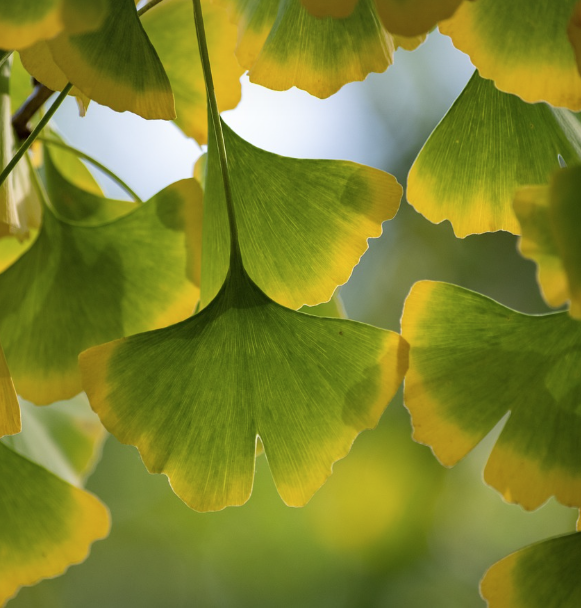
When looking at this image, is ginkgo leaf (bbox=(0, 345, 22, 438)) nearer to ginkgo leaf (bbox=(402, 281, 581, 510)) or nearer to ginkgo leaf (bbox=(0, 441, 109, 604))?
ginkgo leaf (bbox=(0, 441, 109, 604))

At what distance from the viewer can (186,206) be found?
543 mm

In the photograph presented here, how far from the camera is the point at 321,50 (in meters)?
0.41

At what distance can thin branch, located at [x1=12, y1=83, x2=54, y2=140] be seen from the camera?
2.00ft

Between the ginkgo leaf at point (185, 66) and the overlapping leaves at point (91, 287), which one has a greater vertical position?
the ginkgo leaf at point (185, 66)

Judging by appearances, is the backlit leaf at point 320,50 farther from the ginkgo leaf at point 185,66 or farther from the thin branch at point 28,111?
the thin branch at point 28,111

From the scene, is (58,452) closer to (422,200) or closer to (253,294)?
(253,294)

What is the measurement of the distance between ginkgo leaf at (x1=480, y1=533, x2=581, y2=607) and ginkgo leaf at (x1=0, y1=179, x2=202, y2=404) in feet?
1.00

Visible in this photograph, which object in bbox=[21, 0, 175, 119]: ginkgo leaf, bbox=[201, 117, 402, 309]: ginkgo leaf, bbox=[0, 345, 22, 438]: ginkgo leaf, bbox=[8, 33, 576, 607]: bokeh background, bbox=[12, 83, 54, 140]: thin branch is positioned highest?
bbox=[21, 0, 175, 119]: ginkgo leaf

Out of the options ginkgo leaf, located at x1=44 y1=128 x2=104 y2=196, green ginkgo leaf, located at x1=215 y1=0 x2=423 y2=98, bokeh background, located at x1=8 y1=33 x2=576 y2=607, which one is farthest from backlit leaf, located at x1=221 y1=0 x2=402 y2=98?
bokeh background, located at x1=8 y1=33 x2=576 y2=607

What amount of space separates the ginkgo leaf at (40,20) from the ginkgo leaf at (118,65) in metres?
0.05

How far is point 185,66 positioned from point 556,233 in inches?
17.7

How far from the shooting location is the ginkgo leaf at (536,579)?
0.43 meters

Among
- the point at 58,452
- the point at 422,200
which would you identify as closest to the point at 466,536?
the point at 58,452

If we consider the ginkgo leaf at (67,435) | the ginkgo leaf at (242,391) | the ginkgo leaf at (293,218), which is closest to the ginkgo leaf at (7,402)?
the ginkgo leaf at (242,391)
